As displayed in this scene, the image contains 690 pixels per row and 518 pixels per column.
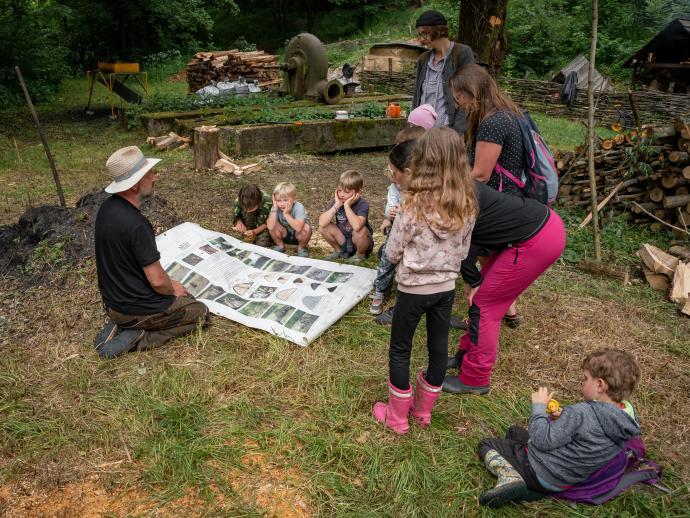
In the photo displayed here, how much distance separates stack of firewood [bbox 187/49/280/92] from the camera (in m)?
15.0

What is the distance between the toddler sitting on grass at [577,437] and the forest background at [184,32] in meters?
15.2

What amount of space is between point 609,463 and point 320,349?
1.90 metres

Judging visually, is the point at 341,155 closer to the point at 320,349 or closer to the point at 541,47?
the point at 320,349

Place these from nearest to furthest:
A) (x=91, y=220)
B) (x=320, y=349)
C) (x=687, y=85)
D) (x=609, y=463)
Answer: (x=609, y=463) < (x=320, y=349) < (x=91, y=220) < (x=687, y=85)

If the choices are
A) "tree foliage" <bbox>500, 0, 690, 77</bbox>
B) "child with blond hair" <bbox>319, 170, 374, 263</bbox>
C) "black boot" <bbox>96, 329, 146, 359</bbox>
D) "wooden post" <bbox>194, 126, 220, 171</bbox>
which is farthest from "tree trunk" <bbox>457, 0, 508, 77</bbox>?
"tree foliage" <bbox>500, 0, 690, 77</bbox>

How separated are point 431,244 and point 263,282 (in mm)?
2179

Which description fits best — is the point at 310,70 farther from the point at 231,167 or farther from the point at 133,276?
the point at 133,276

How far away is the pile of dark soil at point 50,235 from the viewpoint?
4594 millimetres

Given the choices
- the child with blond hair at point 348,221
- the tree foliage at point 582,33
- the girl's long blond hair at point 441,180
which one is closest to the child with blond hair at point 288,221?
the child with blond hair at point 348,221

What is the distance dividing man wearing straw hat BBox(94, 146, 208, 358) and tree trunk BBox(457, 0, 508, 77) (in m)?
4.73

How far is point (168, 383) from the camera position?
3.23 m

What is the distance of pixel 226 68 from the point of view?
15.1 metres

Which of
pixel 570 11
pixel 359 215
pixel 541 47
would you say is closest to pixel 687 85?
pixel 541 47

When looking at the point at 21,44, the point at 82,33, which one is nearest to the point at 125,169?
the point at 21,44
